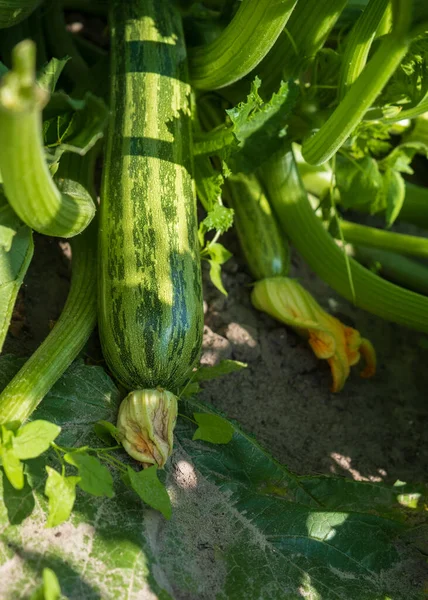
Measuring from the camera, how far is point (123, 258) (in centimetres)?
186

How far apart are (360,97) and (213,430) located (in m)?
0.89

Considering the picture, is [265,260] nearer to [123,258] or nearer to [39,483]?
[123,258]

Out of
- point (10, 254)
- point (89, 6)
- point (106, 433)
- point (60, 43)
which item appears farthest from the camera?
point (89, 6)

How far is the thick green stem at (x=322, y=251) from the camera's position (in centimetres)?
231

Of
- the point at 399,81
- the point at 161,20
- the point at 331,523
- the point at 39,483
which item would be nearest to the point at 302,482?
the point at 331,523

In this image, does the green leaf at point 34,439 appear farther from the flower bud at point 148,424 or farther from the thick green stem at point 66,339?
the flower bud at point 148,424

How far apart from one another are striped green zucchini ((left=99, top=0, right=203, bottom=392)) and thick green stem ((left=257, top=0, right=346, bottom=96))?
27cm

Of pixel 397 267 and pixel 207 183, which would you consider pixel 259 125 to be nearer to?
pixel 207 183

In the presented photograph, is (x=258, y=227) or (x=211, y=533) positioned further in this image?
(x=258, y=227)

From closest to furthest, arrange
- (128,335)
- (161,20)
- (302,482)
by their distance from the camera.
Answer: (128,335)
(302,482)
(161,20)

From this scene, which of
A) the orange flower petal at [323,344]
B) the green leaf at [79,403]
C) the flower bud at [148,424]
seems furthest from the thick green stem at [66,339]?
the orange flower petal at [323,344]

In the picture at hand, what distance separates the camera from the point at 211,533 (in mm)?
1728

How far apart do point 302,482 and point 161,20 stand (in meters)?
1.37

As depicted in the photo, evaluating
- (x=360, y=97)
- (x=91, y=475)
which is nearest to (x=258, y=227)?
(x=360, y=97)
